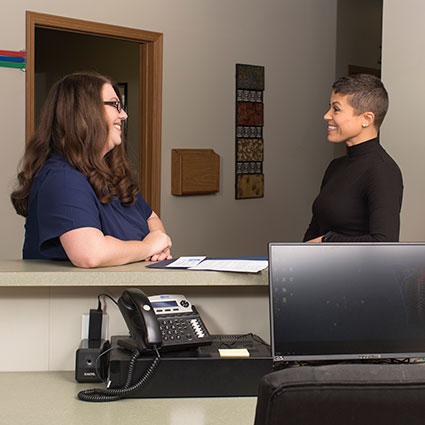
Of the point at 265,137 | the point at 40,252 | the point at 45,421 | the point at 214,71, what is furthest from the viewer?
the point at 265,137

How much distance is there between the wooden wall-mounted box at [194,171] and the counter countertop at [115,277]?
3225 millimetres

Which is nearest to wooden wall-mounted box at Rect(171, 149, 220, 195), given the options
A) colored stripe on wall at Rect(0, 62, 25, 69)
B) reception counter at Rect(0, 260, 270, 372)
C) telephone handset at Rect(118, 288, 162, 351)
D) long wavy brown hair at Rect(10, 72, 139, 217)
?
colored stripe on wall at Rect(0, 62, 25, 69)

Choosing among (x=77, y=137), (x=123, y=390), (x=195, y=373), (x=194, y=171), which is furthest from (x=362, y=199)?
(x=194, y=171)

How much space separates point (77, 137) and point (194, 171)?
3.04 meters

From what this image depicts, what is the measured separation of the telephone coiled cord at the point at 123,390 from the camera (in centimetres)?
149

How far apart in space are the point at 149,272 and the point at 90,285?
0.15 meters

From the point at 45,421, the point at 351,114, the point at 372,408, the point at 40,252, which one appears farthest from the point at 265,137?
the point at 372,408

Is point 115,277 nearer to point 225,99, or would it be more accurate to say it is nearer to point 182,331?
point 182,331

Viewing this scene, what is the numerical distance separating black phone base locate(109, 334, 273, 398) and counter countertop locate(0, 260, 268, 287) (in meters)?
0.20

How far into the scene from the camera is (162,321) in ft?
5.27

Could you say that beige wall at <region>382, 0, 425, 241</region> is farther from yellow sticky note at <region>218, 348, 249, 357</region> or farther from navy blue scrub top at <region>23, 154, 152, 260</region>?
yellow sticky note at <region>218, 348, 249, 357</region>

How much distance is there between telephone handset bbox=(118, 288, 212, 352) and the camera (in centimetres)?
152

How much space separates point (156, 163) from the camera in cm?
491

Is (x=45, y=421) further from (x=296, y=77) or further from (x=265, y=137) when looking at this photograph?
(x=296, y=77)
